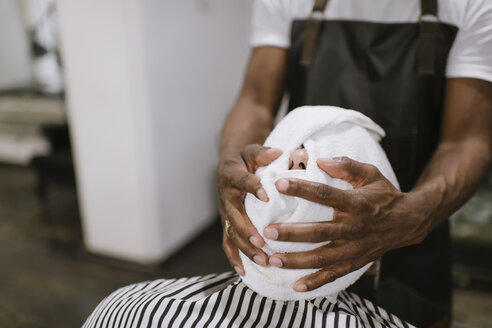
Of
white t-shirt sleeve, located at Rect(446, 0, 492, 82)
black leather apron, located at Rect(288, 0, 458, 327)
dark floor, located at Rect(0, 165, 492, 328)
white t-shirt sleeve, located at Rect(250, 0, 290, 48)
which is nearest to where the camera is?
white t-shirt sleeve, located at Rect(446, 0, 492, 82)

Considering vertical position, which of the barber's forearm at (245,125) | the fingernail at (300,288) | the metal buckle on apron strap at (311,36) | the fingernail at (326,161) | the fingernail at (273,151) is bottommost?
the fingernail at (300,288)

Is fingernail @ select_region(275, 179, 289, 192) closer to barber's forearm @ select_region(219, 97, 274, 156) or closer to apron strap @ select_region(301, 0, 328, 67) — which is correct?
barber's forearm @ select_region(219, 97, 274, 156)

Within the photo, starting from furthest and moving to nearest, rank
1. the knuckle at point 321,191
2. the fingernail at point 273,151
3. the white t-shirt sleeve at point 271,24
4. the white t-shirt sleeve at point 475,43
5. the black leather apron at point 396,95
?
1. the white t-shirt sleeve at point 271,24
2. the black leather apron at point 396,95
3. the white t-shirt sleeve at point 475,43
4. the fingernail at point 273,151
5. the knuckle at point 321,191

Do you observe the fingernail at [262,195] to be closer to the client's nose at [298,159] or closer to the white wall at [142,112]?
the client's nose at [298,159]

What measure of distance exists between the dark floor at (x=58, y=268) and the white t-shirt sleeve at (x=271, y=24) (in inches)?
72.8

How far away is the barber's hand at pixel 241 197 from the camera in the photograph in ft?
2.38

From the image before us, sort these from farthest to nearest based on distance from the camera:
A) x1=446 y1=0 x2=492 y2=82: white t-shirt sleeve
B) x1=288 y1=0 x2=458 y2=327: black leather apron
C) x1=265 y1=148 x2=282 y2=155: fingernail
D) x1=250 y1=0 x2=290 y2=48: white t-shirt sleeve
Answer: x1=250 y1=0 x2=290 y2=48: white t-shirt sleeve, x1=288 y1=0 x2=458 y2=327: black leather apron, x1=446 y1=0 x2=492 y2=82: white t-shirt sleeve, x1=265 y1=148 x2=282 y2=155: fingernail

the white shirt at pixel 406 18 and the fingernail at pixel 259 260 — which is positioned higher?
the white shirt at pixel 406 18

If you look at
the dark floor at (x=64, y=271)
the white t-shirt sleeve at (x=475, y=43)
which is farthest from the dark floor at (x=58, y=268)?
the white t-shirt sleeve at (x=475, y=43)

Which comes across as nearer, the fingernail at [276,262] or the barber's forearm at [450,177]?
the fingernail at [276,262]

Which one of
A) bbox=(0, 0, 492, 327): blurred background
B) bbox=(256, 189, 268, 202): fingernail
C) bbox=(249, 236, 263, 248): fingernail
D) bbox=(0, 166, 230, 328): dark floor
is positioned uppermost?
bbox=(256, 189, 268, 202): fingernail

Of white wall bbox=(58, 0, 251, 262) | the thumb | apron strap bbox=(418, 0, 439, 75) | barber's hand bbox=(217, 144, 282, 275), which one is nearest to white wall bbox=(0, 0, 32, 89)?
white wall bbox=(58, 0, 251, 262)

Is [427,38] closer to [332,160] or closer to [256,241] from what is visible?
[332,160]

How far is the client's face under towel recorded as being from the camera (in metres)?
0.70
